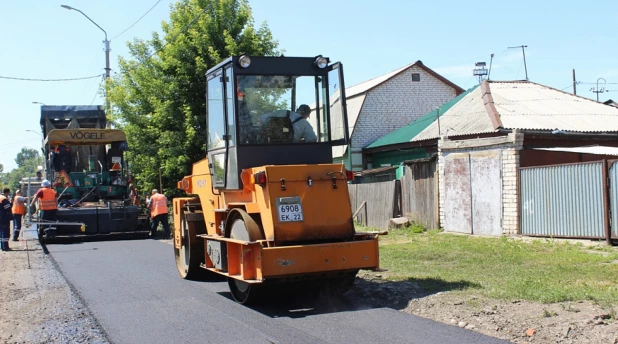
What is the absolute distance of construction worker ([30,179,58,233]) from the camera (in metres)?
17.2

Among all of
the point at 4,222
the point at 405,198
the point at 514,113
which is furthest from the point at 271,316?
the point at 514,113

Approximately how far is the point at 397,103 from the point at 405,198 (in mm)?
11987

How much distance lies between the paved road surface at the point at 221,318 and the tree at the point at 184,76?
388 inches

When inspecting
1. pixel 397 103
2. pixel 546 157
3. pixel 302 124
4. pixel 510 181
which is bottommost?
pixel 510 181

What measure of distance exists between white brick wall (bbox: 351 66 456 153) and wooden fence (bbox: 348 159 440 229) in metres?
8.00

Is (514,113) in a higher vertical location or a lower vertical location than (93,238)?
higher

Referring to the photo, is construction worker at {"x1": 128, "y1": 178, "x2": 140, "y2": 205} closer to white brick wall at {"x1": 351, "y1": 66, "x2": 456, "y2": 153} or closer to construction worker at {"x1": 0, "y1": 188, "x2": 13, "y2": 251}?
construction worker at {"x1": 0, "y1": 188, "x2": 13, "y2": 251}

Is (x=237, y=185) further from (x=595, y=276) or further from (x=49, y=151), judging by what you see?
(x=49, y=151)

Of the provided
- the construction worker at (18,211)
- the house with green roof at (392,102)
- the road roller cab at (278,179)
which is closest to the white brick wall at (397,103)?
the house with green roof at (392,102)

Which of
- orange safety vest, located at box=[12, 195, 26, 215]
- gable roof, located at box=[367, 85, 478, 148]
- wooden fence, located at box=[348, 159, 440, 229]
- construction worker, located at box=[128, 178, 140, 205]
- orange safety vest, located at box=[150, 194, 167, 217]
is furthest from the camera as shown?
gable roof, located at box=[367, 85, 478, 148]

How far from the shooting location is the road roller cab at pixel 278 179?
768 cm

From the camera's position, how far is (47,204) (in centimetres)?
1727

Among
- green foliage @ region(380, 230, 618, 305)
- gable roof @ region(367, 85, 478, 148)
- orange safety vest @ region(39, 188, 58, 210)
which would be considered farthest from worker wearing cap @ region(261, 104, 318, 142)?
gable roof @ region(367, 85, 478, 148)

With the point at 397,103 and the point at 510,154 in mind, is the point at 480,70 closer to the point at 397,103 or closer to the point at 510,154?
the point at 397,103
